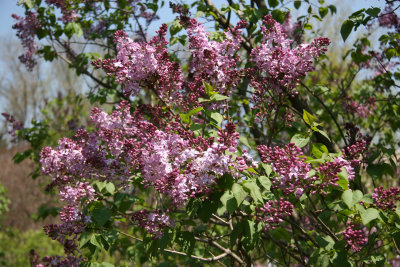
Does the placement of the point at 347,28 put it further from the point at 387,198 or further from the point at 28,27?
the point at 28,27

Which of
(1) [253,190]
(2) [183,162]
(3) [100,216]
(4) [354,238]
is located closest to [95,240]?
(3) [100,216]

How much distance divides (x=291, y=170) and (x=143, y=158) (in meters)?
0.77

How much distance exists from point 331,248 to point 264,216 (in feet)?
1.58

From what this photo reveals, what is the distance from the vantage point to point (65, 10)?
4.31 meters

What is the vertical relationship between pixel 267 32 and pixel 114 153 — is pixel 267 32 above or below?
above

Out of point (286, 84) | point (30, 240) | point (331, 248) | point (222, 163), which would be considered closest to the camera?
point (222, 163)

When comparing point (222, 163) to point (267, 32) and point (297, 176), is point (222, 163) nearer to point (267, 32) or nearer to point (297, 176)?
point (297, 176)

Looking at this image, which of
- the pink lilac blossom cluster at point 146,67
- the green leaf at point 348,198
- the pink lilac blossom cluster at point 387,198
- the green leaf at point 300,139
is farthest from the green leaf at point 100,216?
the pink lilac blossom cluster at point 387,198

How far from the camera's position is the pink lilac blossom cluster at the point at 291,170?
5.62 ft

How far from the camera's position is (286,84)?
215cm

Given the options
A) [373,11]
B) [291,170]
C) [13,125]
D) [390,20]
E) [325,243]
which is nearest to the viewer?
[291,170]

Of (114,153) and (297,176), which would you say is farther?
(114,153)

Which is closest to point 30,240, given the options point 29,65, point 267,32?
point 29,65

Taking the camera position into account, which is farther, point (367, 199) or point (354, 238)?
point (354, 238)
